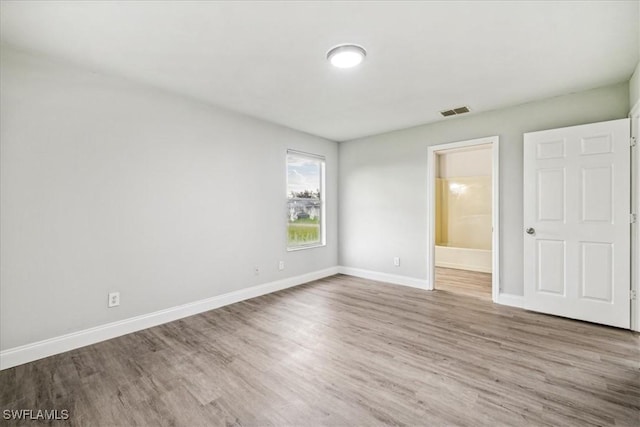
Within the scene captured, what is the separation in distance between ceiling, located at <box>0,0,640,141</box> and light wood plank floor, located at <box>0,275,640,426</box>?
2.51 m

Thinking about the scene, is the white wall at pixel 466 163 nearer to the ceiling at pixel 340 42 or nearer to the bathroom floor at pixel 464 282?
the bathroom floor at pixel 464 282

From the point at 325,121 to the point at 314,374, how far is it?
3.24 meters

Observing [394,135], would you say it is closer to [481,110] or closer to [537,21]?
A: [481,110]

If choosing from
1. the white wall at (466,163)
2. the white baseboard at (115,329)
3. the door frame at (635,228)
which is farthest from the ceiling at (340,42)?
the white wall at (466,163)

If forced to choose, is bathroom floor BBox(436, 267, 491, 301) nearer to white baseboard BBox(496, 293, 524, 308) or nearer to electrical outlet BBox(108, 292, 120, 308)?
white baseboard BBox(496, 293, 524, 308)

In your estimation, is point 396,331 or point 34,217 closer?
point 34,217

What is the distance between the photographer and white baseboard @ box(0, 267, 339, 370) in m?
2.19

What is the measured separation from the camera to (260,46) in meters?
2.21

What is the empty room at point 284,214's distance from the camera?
71.7 inches

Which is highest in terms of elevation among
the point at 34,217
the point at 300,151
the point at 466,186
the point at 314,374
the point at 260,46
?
the point at 260,46

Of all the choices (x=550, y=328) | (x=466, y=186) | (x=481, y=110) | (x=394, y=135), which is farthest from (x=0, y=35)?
(x=466, y=186)

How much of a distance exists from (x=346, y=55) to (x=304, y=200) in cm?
272

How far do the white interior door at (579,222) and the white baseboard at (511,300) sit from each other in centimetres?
11

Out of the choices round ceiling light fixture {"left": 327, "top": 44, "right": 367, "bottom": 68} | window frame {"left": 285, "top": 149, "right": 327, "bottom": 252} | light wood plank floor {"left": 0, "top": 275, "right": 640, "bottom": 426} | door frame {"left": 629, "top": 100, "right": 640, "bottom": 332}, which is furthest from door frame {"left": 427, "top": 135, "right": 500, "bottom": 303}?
round ceiling light fixture {"left": 327, "top": 44, "right": 367, "bottom": 68}
